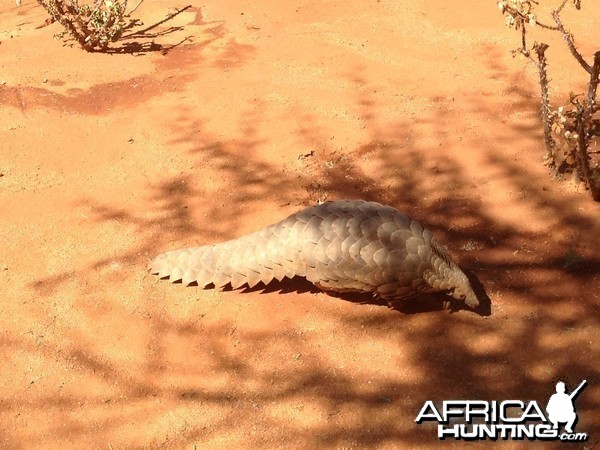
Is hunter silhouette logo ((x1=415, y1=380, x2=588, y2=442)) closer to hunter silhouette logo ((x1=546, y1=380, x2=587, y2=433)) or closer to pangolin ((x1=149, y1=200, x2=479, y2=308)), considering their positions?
hunter silhouette logo ((x1=546, y1=380, x2=587, y2=433))

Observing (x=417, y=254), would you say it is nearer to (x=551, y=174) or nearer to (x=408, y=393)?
(x=408, y=393)

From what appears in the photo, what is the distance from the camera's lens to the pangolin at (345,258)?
3000 millimetres

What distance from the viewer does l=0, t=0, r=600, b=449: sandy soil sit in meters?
2.81

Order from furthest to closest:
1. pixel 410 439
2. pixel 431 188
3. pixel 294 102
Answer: pixel 294 102
pixel 431 188
pixel 410 439

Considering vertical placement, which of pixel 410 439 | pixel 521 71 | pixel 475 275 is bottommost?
pixel 410 439

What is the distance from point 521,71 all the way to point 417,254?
9.98ft

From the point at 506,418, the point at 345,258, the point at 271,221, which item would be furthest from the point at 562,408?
the point at 271,221

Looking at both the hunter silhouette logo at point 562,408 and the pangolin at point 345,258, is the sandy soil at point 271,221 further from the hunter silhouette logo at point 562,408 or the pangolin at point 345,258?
the pangolin at point 345,258

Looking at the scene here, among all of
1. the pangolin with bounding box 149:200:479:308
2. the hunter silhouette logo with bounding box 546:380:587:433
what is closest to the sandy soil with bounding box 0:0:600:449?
the hunter silhouette logo with bounding box 546:380:587:433

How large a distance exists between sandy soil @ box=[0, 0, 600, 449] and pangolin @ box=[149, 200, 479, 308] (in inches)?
6.7

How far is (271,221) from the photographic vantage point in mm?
3766

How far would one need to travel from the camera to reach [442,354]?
297cm

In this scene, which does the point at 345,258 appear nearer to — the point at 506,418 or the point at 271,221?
the point at 271,221

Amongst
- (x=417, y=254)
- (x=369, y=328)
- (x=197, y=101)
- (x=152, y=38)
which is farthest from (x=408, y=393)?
(x=152, y=38)
